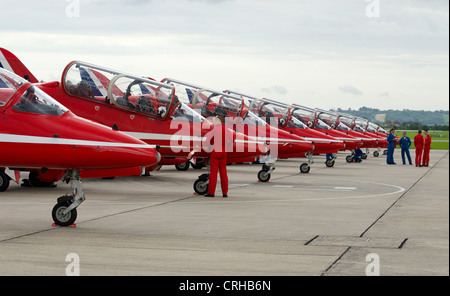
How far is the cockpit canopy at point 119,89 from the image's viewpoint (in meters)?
17.7

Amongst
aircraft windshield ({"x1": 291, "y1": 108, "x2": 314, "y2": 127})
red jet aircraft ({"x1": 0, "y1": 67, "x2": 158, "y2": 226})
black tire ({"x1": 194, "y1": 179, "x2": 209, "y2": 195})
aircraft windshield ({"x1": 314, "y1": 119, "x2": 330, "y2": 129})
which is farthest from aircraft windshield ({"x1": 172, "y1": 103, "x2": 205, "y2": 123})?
aircraft windshield ({"x1": 314, "y1": 119, "x2": 330, "y2": 129})

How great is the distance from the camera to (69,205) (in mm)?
11109

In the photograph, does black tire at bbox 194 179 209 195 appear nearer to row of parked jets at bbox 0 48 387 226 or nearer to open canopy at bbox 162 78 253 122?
row of parked jets at bbox 0 48 387 226

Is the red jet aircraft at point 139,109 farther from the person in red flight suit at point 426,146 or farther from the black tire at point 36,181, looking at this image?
the person in red flight suit at point 426,146

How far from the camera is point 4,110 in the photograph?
420 inches

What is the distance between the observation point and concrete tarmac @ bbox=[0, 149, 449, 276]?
803 centimetres

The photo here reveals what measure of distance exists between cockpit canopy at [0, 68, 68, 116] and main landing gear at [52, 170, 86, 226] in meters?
1.06

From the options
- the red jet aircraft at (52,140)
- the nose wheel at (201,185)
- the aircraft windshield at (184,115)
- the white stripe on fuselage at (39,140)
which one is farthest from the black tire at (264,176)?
the white stripe on fuselage at (39,140)

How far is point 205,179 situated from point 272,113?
1175 centimetres

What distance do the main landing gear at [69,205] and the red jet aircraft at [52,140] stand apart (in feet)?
0.05

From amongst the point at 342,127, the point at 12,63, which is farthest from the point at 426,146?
the point at 12,63
